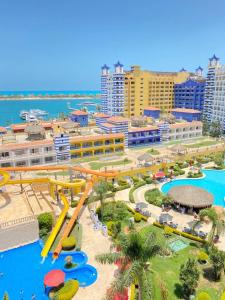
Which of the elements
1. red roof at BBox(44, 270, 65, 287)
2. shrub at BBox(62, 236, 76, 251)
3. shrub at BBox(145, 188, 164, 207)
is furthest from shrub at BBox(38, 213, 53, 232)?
shrub at BBox(145, 188, 164, 207)

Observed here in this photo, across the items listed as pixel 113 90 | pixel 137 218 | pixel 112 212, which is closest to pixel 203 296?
pixel 137 218

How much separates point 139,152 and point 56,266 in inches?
1929

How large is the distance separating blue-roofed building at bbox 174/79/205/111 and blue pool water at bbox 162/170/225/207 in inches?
2509

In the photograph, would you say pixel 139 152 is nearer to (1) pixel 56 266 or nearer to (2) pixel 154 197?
(2) pixel 154 197

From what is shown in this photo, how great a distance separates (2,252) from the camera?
30.9m

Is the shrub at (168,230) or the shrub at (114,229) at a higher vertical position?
the shrub at (114,229)

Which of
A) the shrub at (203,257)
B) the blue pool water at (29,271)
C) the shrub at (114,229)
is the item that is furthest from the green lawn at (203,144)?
the blue pool water at (29,271)

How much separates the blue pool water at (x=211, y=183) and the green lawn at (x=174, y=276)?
1855cm

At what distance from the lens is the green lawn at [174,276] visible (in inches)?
936

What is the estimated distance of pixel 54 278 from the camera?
24938 millimetres

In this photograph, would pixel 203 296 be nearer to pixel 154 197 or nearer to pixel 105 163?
pixel 154 197

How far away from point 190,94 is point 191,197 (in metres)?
88.3

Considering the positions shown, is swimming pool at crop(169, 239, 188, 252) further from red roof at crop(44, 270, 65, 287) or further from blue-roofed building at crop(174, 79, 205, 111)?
blue-roofed building at crop(174, 79, 205, 111)

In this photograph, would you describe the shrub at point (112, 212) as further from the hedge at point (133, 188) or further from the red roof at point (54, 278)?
the red roof at point (54, 278)
